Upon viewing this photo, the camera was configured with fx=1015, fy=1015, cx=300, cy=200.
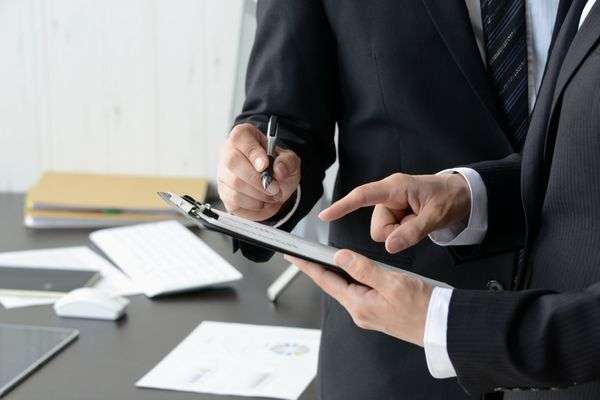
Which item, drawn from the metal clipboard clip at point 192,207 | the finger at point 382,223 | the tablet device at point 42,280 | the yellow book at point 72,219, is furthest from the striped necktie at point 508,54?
the yellow book at point 72,219

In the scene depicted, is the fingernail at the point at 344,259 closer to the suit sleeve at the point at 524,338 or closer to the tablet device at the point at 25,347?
the suit sleeve at the point at 524,338

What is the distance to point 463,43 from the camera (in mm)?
1367

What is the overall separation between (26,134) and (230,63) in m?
0.59

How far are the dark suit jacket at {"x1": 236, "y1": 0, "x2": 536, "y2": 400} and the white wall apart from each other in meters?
1.05

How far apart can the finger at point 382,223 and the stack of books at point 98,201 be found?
1.23m

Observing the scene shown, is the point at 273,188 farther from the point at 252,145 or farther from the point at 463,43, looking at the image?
the point at 463,43

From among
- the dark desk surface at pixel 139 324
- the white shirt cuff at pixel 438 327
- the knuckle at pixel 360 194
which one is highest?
the knuckle at pixel 360 194

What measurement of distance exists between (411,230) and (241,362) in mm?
517

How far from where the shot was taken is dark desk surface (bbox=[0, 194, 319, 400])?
1526 mm

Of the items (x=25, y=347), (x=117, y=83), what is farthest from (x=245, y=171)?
A: (x=117, y=83)

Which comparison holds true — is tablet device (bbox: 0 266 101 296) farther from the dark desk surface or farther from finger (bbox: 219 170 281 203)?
finger (bbox: 219 170 281 203)

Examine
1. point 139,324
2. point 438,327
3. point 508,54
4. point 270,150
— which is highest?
point 508,54

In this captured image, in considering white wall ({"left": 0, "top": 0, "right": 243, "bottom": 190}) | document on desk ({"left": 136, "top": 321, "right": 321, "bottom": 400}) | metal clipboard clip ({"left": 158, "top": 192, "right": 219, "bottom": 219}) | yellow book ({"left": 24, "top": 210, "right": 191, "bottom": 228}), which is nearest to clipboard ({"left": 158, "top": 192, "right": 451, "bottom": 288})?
metal clipboard clip ({"left": 158, "top": 192, "right": 219, "bottom": 219})

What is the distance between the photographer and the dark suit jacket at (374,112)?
4.62ft
